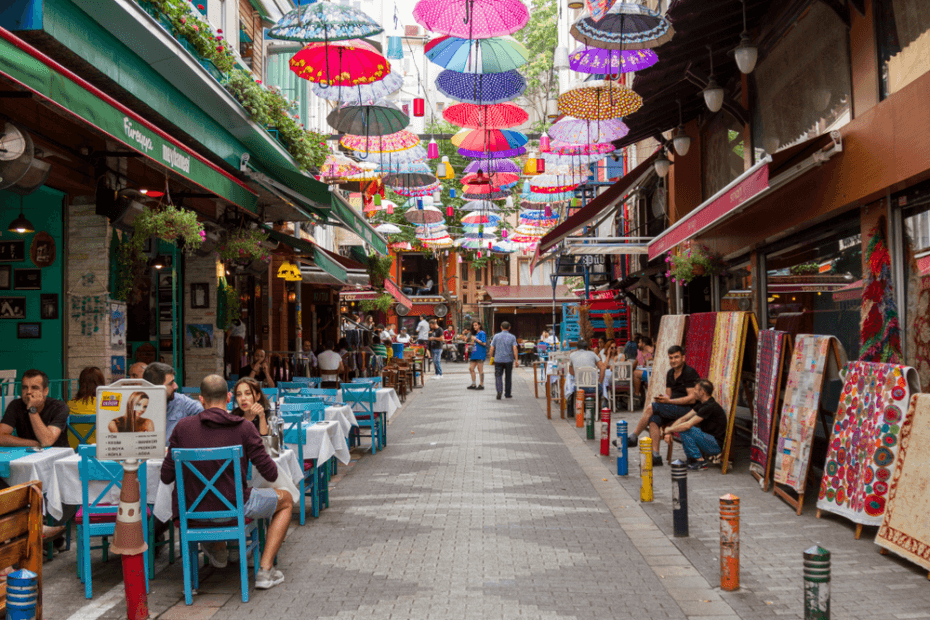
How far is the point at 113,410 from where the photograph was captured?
4.60 m

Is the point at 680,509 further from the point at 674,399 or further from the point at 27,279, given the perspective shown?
the point at 27,279

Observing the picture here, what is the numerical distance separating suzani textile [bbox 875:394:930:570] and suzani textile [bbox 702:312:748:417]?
12.4 ft

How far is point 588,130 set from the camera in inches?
570

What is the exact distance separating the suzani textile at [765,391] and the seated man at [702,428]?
0.51 m

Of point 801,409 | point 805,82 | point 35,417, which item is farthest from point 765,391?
point 35,417

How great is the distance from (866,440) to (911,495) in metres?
0.87

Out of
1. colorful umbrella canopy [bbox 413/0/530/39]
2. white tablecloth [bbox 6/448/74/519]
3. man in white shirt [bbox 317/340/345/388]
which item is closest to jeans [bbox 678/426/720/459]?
colorful umbrella canopy [bbox 413/0/530/39]

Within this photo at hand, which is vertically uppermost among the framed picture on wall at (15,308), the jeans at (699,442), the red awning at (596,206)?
the red awning at (596,206)

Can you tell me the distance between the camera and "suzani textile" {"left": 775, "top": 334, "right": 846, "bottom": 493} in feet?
23.3

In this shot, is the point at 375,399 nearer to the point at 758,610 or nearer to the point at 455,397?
the point at 758,610

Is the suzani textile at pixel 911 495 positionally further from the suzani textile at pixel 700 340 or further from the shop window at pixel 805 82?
the suzani textile at pixel 700 340

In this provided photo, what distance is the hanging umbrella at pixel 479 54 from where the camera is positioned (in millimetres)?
11594

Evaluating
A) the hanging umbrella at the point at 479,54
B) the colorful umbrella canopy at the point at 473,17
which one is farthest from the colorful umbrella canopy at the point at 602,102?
the colorful umbrella canopy at the point at 473,17

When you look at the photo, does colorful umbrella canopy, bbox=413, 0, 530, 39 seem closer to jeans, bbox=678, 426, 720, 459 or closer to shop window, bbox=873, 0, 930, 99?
shop window, bbox=873, 0, 930, 99
